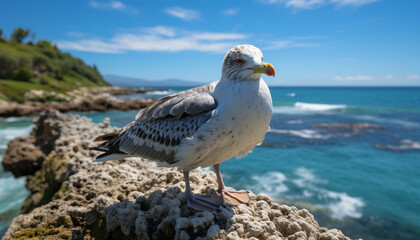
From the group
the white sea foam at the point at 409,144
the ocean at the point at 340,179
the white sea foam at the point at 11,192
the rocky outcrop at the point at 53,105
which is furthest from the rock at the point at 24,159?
the rocky outcrop at the point at 53,105

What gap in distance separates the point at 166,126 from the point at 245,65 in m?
1.29

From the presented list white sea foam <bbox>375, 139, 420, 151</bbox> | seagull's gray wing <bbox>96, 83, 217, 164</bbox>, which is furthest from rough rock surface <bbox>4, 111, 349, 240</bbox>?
white sea foam <bbox>375, 139, 420, 151</bbox>

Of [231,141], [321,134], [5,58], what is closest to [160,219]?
[231,141]

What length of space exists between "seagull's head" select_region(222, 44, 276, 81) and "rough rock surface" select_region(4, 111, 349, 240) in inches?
64.5

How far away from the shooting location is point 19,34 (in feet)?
306

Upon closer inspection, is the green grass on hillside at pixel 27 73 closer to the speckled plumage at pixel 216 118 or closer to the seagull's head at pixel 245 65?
→ the speckled plumage at pixel 216 118

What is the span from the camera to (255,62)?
3100 mm

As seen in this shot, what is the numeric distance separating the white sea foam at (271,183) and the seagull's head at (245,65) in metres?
8.48

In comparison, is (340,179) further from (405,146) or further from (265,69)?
(265,69)

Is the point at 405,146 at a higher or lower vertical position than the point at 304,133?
lower

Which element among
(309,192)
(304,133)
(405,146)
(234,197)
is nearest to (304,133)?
(304,133)

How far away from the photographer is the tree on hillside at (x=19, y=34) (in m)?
92.8

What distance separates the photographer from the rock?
9.45 metres

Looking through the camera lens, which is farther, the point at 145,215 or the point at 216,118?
the point at 145,215
